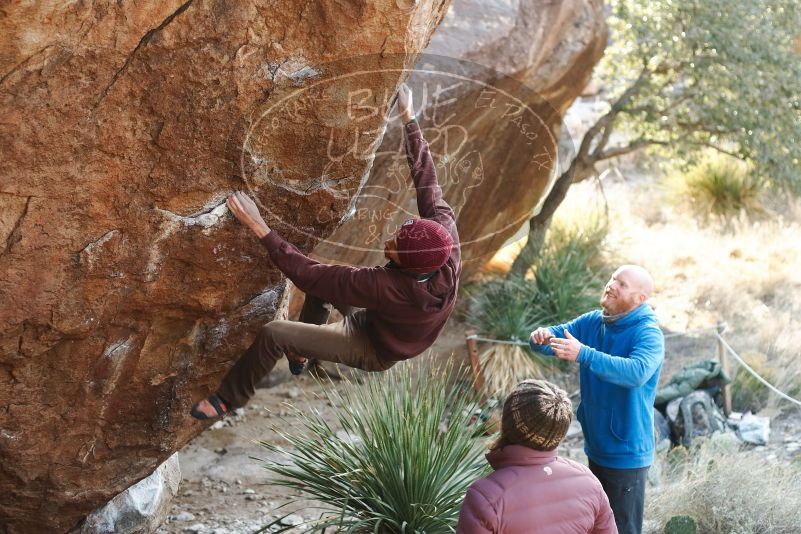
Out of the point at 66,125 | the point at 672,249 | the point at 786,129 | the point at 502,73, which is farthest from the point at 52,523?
the point at 672,249

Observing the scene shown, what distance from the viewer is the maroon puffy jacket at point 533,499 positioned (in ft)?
10.5

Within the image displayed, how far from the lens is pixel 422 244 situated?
388 centimetres

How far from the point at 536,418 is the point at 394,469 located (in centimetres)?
173

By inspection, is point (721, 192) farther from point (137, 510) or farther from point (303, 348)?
point (303, 348)

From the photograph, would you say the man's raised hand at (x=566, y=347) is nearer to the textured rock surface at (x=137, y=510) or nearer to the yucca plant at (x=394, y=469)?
the yucca plant at (x=394, y=469)

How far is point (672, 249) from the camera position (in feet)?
41.6

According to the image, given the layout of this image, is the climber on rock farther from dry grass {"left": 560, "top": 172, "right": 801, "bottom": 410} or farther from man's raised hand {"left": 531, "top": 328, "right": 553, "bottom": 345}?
dry grass {"left": 560, "top": 172, "right": 801, "bottom": 410}

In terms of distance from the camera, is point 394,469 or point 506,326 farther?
point 506,326

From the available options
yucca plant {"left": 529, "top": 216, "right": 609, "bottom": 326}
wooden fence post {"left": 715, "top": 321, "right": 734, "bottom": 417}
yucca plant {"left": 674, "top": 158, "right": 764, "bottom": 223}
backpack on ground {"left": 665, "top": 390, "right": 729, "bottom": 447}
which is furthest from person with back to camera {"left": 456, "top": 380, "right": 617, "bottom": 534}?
yucca plant {"left": 674, "top": 158, "right": 764, "bottom": 223}

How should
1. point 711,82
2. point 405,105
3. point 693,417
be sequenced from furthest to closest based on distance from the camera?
point 711,82, point 693,417, point 405,105

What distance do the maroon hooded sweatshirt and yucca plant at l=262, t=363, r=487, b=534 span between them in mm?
815

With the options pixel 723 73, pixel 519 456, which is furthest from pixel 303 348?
pixel 723 73

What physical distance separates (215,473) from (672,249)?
742 cm

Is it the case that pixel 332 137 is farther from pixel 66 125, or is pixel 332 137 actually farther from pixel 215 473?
pixel 215 473
